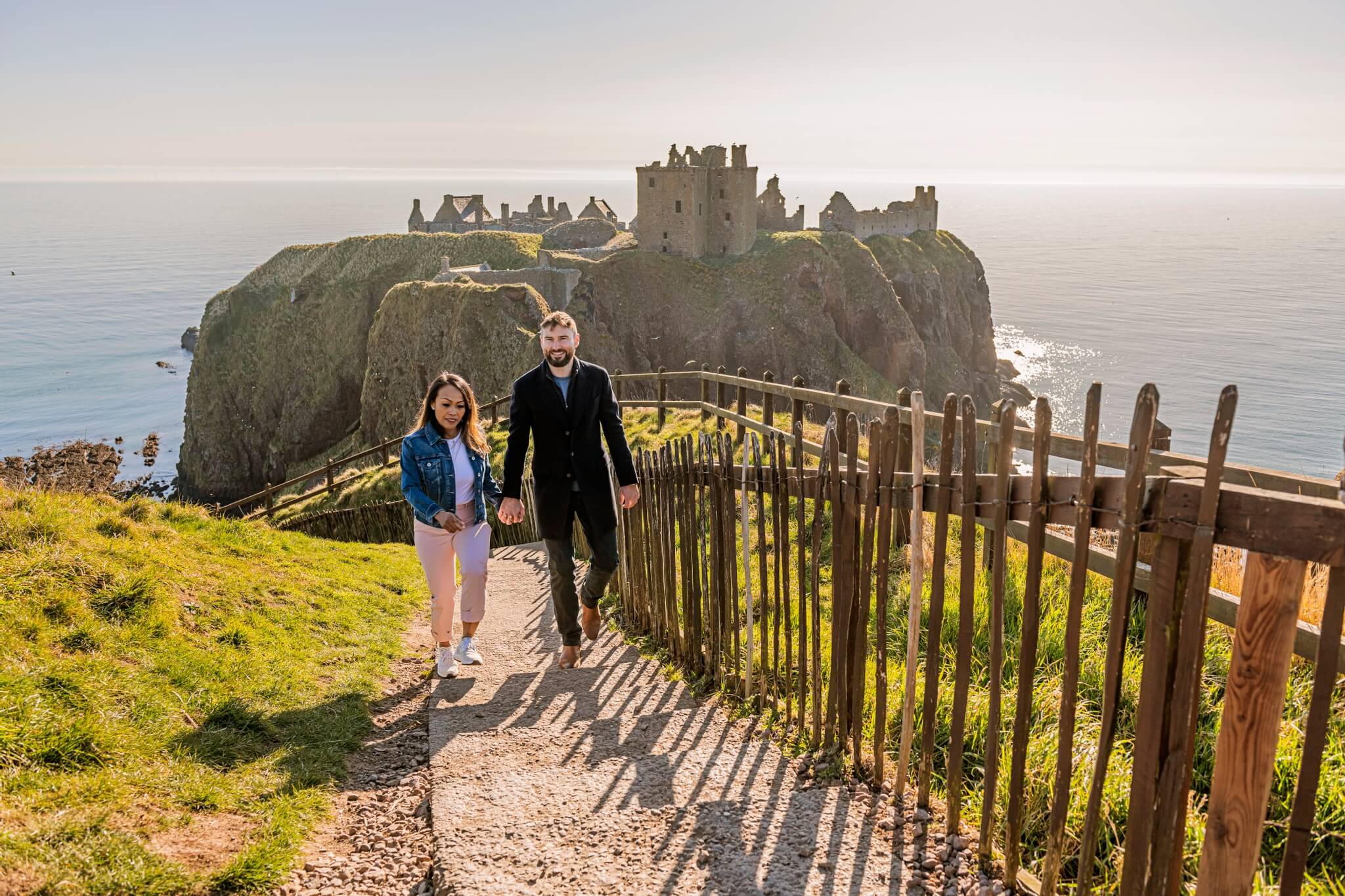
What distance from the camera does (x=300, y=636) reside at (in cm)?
703

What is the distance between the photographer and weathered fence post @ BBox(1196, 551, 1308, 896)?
7.76 ft

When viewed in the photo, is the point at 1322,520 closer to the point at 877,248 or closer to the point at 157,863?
the point at 157,863

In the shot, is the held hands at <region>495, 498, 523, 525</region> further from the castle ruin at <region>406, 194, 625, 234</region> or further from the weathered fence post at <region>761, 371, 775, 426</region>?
the castle ruin at <region>406, 194, 625, 234</region>

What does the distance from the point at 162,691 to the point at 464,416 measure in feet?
8.37

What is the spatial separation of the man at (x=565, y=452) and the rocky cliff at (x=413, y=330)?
4323 cm

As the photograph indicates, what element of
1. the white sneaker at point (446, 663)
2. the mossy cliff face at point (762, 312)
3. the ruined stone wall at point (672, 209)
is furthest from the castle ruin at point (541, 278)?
the white sneaker at point (446, 663)

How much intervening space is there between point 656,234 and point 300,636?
5611 centimetres

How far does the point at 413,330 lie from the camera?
1853 inches

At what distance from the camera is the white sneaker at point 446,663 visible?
6.35 metres

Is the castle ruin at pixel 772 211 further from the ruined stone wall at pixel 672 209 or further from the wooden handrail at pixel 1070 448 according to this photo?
the wooden handrail at pixel 1070 448

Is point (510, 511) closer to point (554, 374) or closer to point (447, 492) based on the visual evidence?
point (447, 492)

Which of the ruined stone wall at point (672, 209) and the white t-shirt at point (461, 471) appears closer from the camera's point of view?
A: the white t-shirt at point (461, 471)

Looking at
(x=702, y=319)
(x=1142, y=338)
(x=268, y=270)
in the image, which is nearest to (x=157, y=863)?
(x=702, y=319)

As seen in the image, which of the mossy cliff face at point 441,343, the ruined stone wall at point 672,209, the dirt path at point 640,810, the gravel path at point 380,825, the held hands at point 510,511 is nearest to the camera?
the dirt path at point 640,810
